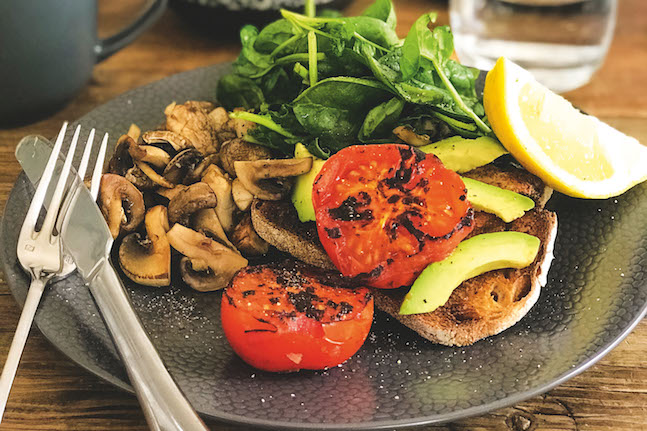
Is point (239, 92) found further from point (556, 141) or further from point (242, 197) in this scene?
point (556, 141)

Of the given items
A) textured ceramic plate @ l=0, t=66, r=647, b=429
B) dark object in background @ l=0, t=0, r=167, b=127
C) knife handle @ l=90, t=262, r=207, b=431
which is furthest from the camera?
dark object in background @ l=0, t=0, r=167, b=127

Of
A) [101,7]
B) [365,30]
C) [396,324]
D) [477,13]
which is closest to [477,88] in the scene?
[365,30]

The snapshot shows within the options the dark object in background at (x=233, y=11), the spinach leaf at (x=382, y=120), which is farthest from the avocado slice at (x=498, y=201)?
the dark object in background at (x=233, y=11)

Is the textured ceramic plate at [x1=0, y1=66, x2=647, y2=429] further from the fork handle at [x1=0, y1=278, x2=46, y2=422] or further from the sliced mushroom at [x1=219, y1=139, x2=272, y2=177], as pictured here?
the sliced mushroom at [x1=219, y1=139, x2=272, y2=177]

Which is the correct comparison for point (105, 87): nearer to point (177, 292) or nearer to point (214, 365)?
point (177, 292)

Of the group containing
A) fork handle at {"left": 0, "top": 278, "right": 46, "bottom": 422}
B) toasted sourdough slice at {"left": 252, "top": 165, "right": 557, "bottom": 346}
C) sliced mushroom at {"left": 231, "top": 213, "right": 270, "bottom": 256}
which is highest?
fork handle at {"left": 0, "top": 278, "right": 46, "bottom": 422}

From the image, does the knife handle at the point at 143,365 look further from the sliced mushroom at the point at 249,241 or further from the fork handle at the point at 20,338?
the sliced mushroom at the point at 249,241

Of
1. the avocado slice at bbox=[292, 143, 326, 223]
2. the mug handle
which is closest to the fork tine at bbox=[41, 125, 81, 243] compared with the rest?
the avocado slice at bbox=[292, 143, 326, 223]
